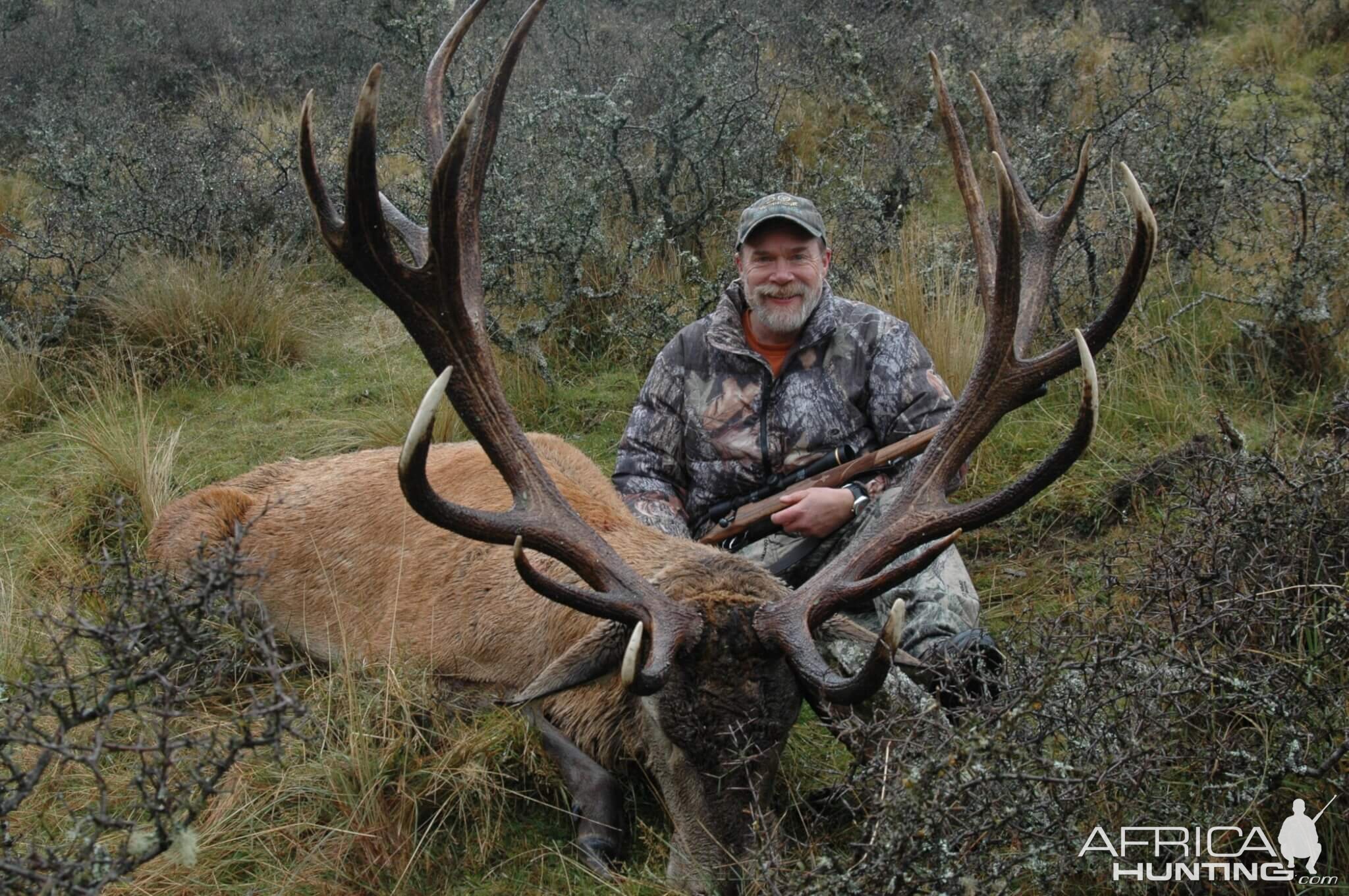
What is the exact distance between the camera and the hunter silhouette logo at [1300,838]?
2.82 metres

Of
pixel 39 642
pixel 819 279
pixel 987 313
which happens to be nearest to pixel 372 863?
pixel 39 642

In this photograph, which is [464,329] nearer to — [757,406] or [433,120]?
[433,120]

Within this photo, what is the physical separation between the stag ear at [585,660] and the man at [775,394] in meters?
1.27

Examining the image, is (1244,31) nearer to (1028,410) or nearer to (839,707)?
(1028,410)

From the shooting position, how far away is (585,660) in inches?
136

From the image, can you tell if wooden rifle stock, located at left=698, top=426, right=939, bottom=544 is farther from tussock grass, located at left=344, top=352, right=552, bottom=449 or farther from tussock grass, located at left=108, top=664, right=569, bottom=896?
tussock grass, located at left=344, top=352, right=552, bottom=449

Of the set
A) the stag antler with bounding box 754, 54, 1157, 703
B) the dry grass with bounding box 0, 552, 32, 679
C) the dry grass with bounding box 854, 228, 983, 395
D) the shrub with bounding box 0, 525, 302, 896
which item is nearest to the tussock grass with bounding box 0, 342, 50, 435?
the dry grass with bounding box 0, 552, 32, 679

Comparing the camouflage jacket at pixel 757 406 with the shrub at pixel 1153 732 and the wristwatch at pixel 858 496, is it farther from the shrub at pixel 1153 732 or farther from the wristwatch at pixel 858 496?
the shrub at pixel 1153 732

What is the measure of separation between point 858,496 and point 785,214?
4.08 feet

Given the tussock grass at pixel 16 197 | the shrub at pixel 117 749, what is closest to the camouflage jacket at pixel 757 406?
the shrub at pixel 117 749

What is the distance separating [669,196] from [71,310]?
4116 millimetres

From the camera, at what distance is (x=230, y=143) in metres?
10.9

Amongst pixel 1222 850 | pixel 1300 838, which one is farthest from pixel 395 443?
pixel 1300 838

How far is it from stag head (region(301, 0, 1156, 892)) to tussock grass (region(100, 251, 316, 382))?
Result: 4339mm
